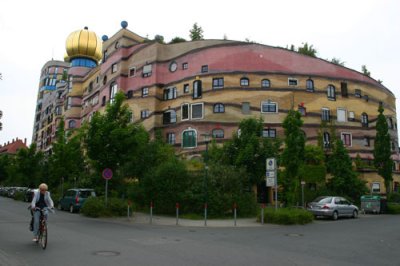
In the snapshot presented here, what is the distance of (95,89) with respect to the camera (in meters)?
59.1

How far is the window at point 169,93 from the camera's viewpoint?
152 ft

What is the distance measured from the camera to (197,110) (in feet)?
142

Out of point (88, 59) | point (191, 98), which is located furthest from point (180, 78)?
point (88, 59)

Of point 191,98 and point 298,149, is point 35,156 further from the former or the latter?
point 298,149

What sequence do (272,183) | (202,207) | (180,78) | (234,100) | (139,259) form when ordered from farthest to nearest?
(180,78) < (234,100) < (202,207) < (272,183) < (139,259)

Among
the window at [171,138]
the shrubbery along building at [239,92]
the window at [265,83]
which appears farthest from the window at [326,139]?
the window at [171,138]

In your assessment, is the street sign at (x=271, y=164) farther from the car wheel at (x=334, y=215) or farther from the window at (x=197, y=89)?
the window at (x=197, y=89)

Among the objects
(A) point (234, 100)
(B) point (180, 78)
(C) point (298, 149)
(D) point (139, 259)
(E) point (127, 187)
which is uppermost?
(B) point (180, 78)

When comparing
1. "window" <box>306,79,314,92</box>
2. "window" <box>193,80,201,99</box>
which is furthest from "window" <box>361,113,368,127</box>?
"window" <box>193,80,201,99</box>

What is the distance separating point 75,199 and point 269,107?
24172mm

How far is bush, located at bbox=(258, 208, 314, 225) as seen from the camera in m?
20.5

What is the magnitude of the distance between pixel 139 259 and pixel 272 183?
41.7 feet

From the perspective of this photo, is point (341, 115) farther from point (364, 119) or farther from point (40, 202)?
point (40, 202)

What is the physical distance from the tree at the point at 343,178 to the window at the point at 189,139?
13.7m
